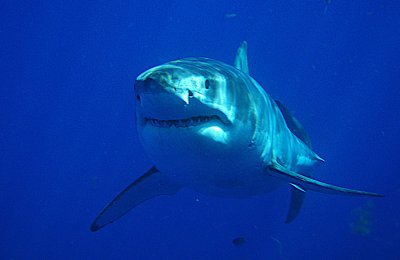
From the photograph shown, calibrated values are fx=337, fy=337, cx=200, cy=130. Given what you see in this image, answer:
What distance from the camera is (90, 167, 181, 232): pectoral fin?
5226mm

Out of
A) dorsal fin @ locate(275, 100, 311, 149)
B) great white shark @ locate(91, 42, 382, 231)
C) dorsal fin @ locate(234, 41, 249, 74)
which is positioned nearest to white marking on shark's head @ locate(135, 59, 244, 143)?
great white shark @ locate(91, 42, 382, 231)

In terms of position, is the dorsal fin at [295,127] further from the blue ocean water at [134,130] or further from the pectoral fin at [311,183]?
the blue ocean water at [134,130]

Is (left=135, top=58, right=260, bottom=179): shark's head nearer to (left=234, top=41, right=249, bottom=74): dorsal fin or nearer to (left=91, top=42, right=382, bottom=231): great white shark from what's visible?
(left=91, top=42, right=382, bottom=231): great white shark

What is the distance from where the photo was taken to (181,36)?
45969 mm

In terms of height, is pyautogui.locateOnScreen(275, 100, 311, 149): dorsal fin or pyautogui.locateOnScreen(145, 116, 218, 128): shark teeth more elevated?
pyautogui.locateOnScreen(145, 116, 218, 128): shark teeth

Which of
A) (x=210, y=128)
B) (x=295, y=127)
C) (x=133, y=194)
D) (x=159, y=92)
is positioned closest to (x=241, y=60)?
(x=295, y=127)

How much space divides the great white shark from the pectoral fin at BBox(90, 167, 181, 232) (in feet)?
3.74

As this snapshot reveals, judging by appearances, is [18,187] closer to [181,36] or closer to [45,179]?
[45,179]

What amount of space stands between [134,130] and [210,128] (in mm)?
26857

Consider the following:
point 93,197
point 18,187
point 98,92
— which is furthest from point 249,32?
point 18,187

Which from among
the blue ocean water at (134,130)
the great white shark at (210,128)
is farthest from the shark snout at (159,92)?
the blue ocean water at (134,130)

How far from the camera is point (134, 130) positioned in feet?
95.0

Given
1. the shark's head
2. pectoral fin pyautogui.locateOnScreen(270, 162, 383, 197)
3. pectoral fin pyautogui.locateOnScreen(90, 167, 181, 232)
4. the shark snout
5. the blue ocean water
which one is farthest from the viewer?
the blue ocean water

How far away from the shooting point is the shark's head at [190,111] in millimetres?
2215
